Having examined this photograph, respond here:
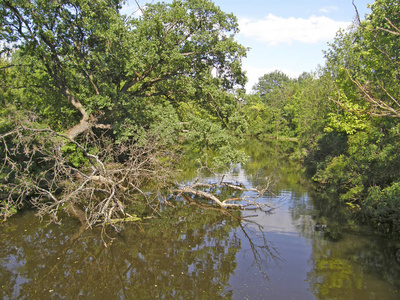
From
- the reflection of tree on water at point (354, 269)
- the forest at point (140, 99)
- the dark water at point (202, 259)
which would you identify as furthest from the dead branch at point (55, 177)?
the reflection of tree on water at point (354, 269)

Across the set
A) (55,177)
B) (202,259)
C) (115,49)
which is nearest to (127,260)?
(202,259)

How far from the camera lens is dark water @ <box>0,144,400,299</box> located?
28.1 ft

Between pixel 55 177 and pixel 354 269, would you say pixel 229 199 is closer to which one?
pixel 354 269

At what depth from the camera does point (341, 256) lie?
10.7 meters

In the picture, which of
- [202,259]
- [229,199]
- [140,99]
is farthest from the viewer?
[140,99]

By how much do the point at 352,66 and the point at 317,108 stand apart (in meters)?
7.34

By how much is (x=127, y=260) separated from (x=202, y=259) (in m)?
2.39

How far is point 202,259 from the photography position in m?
10.4

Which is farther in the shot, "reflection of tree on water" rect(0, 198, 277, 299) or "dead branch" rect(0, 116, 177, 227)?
"dead branch" rect(0, 116, 177, 227)

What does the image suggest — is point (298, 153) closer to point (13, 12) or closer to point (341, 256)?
point (341, 256)

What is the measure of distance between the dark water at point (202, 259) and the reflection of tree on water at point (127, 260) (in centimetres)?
3

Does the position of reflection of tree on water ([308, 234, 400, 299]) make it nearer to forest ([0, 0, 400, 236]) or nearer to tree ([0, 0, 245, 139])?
forest ([0, 0, 400, 236])

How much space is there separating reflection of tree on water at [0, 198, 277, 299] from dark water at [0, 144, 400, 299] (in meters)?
0.03

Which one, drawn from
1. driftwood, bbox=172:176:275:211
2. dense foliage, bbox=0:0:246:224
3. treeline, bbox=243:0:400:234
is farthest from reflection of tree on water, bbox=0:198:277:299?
treeline, bbox=243:0:400:234
